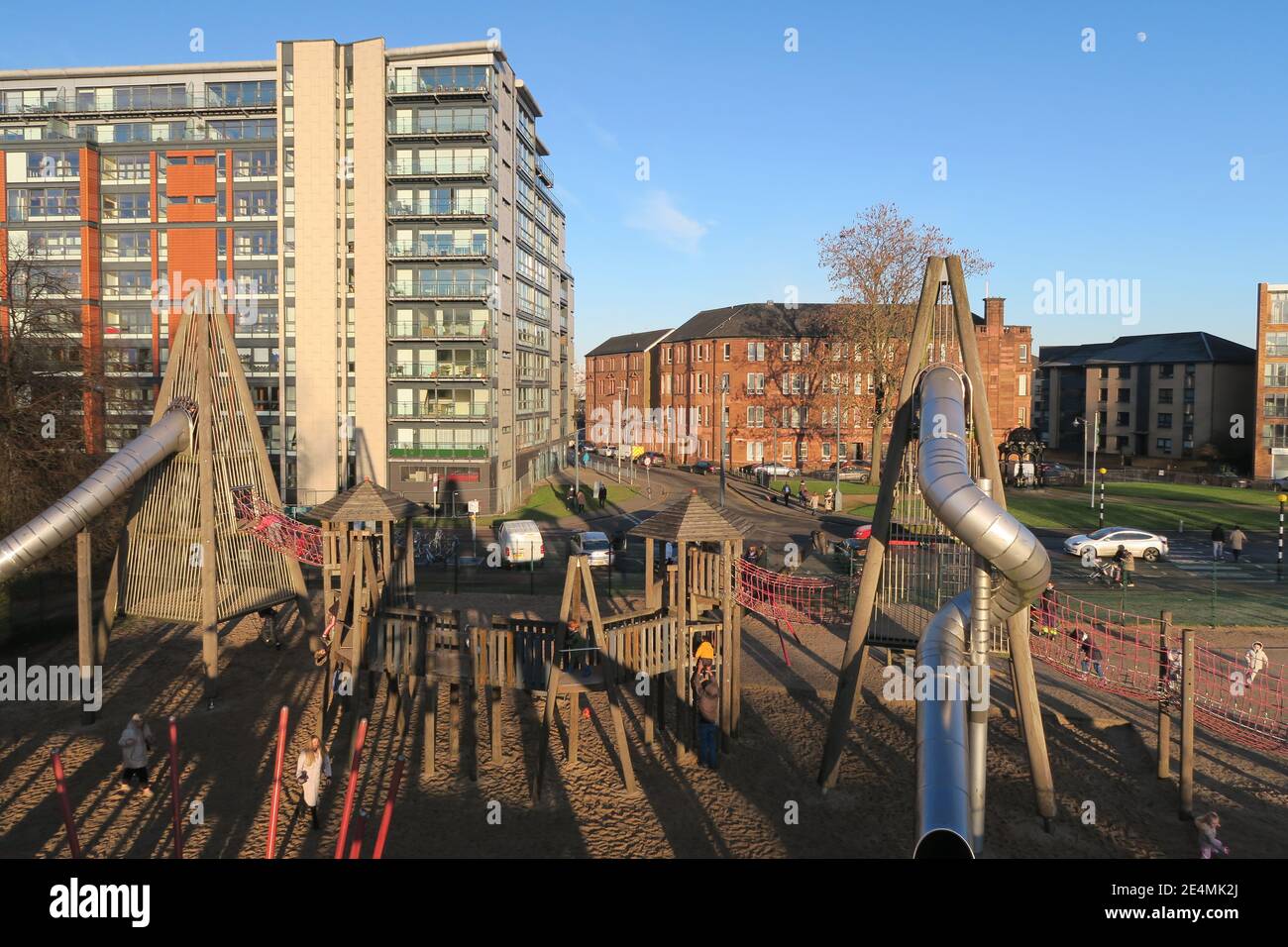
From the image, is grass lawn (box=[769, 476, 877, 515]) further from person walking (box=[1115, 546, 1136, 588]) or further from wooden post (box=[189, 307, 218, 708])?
wooden post (box=[189, 307, 218, 708])

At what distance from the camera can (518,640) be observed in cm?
1518

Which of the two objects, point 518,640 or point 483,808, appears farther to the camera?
point 518,640

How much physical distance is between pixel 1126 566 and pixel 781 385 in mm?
52877

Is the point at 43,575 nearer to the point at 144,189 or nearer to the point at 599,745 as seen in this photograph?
the point at 599,745

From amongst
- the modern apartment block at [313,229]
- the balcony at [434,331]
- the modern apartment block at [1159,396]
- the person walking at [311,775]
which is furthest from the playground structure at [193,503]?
the modern apartment block at [1159,396]

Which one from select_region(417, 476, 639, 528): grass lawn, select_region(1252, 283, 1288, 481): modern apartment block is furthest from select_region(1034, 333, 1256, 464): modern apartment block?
select_region(417, 476, 639, 528): grass lawn

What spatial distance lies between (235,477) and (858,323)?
44.4 metres

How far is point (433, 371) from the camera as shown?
53688 millimetres

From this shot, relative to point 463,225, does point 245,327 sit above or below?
below

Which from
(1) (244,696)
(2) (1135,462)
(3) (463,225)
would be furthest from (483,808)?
(2) (1135,462)

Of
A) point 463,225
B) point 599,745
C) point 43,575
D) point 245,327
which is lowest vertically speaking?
point 599,745

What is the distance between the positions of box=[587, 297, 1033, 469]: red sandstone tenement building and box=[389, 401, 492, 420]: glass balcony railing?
3352 centimetres

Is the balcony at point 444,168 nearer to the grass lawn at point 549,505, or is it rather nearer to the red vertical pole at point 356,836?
the grass lawn at point 549,505
